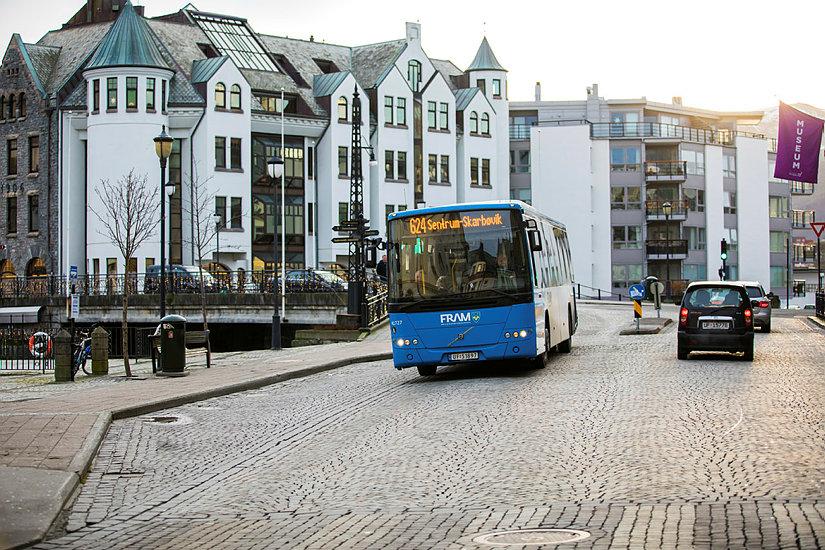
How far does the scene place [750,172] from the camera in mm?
97625

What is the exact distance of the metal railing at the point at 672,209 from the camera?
302ft

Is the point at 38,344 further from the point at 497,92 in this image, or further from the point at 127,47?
the point at 497,92

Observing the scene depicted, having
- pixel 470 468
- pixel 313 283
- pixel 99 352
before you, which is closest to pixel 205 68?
pixel 313 283

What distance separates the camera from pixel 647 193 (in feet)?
306

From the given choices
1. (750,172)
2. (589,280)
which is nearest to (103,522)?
(589,280)

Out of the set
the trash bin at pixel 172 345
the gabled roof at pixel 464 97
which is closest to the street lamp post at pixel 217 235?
the gabled roof at pixel 464 97

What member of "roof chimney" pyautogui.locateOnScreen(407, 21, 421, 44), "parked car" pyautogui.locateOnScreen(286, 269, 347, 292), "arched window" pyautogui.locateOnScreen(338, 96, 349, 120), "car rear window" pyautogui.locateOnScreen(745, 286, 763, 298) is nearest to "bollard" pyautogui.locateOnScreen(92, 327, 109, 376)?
"car rear window" pyautogui.locateOnScreen(745, 286, 763, 298)

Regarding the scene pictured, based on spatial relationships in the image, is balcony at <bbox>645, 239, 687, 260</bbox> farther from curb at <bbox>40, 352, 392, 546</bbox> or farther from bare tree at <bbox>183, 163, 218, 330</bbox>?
curb at <bbox>40, 352, 392, 546</bbox>

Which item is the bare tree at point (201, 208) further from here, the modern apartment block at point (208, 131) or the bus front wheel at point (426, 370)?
the bus front wheel at point (426, 370)

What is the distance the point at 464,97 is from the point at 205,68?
68.0ft

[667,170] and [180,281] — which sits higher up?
[667,170]

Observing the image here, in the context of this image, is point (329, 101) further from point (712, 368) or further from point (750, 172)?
point (712, 368)

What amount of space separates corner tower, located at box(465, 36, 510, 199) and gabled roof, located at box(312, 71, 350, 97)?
1354 cm

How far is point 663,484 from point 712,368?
42.0 feet
